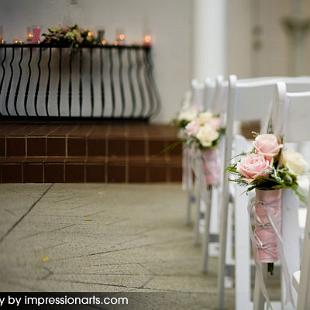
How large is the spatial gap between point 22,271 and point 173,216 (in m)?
3.28

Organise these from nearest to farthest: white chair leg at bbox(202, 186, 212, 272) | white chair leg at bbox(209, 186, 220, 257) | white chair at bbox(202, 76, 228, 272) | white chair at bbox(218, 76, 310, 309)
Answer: white chair at bbox(218, 76, 310, 309) < white chair at bbox(202, 76, 228, 272) < white chair leg at bbox(202, 186, 212, 272) < white chair leg at bbox(209, 186, 220, 257)

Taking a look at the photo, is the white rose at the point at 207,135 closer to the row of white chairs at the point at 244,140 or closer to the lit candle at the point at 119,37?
the row of white chairs at the point at 244,140

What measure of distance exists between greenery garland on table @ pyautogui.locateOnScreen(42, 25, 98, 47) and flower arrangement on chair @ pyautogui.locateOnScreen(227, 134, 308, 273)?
51 cm

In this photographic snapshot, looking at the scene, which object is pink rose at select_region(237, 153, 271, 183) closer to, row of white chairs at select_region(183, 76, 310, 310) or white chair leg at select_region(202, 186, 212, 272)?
row of white chairs at select_region(183, 76, 310, 310)

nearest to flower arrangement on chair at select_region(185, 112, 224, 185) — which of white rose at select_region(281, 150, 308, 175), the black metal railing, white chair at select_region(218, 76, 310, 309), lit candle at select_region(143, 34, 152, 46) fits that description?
white chair at select_region(218, 76, 310, 309)

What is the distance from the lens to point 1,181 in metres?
1.45

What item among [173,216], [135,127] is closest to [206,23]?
[135,127]

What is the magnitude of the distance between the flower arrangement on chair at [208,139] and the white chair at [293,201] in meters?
1.07

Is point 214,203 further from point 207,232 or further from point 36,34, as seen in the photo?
point 36,34

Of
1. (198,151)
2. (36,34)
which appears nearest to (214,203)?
(198,151)

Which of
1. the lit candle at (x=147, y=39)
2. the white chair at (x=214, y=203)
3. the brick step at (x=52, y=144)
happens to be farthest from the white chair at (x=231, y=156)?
the lit candle at (x=147, y=39)

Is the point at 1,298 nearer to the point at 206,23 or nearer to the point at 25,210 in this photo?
the point at 25,210

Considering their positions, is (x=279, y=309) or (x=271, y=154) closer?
(x=271, y=154)

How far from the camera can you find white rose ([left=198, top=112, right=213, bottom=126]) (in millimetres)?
3031
